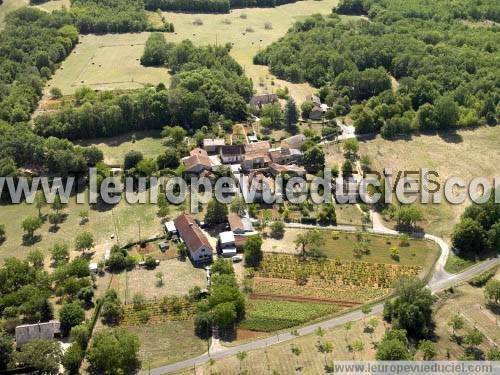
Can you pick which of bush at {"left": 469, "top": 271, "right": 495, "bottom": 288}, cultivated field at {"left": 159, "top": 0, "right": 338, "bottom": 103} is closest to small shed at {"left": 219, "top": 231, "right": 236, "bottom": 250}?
bush at {"left": 469, "top": 271, "right": 495, "bottom": 288}

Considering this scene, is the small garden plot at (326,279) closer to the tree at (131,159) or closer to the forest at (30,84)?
the tree at (131,159)

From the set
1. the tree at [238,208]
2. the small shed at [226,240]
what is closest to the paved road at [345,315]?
the tree at [238,208]

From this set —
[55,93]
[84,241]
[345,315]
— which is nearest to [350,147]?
[345,315]

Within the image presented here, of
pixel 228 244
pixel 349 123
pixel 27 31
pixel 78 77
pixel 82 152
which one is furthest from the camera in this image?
pixel 27 31

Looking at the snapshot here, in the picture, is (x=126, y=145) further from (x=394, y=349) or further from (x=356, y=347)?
(x=394, y=349)

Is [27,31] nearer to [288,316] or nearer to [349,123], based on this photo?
[349,123]

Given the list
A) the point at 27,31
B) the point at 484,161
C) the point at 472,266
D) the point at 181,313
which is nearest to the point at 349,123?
the point at 484,161
